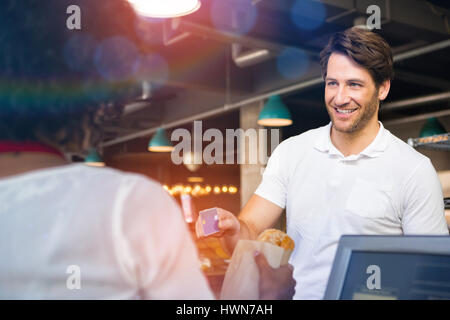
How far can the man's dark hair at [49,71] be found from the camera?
0.88 metres

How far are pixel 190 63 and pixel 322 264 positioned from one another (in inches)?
233

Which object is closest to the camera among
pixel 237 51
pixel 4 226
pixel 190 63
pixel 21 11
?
pixel 4 226

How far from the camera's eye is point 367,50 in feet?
6.41

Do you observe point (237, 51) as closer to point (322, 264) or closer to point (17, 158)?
point (322, 264)

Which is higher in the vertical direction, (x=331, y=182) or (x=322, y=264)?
(x=331, y=182)

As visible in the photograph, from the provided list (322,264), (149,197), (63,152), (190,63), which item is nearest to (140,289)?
(149,197)

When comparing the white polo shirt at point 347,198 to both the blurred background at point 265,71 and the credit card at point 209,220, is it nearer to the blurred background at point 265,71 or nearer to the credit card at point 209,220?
the credit card at point 209,220

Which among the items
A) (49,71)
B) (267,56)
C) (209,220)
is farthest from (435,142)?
(49,71)

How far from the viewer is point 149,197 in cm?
77

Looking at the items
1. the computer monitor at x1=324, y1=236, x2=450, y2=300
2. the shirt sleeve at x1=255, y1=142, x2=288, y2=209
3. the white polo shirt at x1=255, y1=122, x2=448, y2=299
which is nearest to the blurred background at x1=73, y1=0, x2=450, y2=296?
the computer monitor at x1=324, y1=236, x2=450, y2=300

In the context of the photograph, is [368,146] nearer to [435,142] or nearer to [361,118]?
[361,118]

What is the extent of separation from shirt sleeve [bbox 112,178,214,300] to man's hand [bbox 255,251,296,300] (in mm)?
384

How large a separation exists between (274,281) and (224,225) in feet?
1.64

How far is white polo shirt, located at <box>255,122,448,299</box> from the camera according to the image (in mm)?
1781
